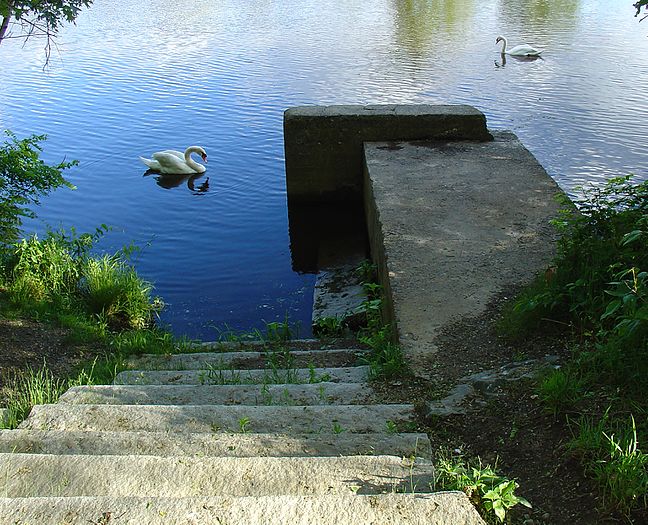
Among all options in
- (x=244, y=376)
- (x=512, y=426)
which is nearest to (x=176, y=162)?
(x=244, y=376)

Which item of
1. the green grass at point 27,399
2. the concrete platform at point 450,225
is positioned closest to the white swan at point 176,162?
the concrete platform at point 450,225

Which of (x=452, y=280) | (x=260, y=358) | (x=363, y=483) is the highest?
(x=363, y=483)

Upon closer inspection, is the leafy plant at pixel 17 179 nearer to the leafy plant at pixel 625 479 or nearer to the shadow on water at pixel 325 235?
the shadow on water at pixel 325 235

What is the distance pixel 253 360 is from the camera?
5.58m

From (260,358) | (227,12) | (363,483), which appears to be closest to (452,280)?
(260,358)

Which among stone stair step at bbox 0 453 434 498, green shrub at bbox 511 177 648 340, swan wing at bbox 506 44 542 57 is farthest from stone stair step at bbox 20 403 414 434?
swan wing at bbox 506 44 542 57

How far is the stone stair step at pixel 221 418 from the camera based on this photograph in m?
3.30

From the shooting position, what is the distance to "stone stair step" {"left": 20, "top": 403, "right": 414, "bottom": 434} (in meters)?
3.30

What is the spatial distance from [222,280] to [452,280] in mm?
3910

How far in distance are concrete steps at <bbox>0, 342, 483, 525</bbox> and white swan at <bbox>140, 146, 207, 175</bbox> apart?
758 centimetres

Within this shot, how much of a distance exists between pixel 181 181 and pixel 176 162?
339 mm

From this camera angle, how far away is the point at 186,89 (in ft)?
51.0

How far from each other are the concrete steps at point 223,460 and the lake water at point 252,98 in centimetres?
374

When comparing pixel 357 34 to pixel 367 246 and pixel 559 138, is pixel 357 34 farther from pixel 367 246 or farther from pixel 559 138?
pixel 367 246
